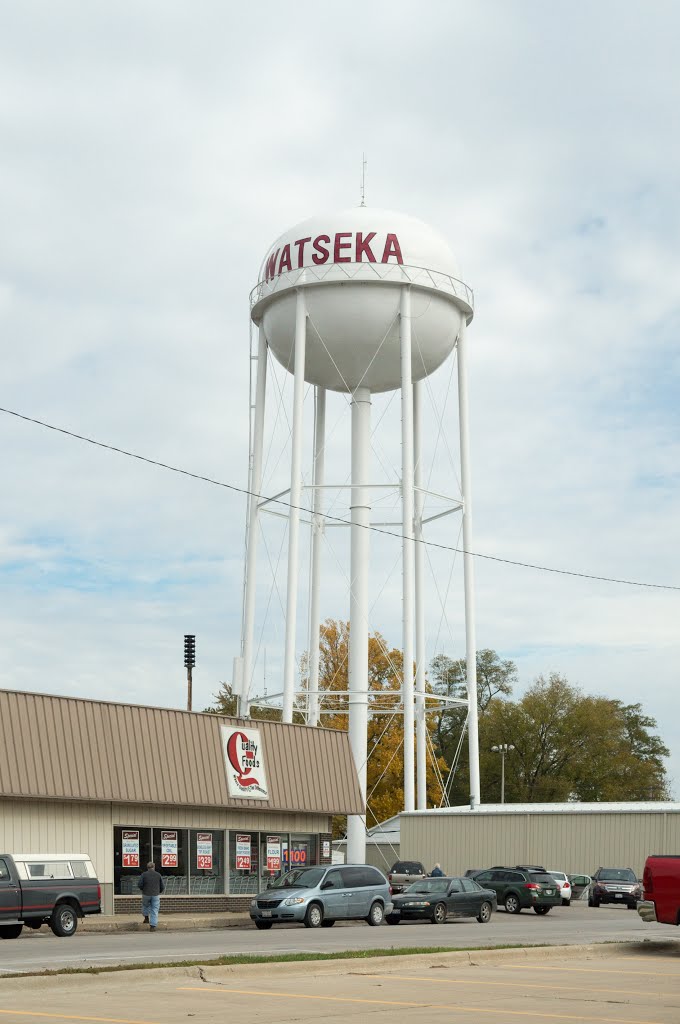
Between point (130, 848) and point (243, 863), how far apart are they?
390cm

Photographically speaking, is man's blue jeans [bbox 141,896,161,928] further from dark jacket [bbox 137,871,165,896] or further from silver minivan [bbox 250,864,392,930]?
silver minivan [bbox 250,864,392,930]

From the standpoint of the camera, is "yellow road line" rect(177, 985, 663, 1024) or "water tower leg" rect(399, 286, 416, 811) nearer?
"yellow road line" rect(177, 985, 663, 1024)

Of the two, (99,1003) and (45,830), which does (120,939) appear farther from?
(99,1003)

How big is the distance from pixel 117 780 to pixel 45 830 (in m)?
1.95

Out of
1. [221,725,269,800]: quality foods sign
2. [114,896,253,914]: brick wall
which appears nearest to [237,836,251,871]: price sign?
[114,896,253,914]: brick wall

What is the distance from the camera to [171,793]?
32156mm

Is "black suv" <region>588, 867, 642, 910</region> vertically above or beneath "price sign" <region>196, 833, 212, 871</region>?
beneath

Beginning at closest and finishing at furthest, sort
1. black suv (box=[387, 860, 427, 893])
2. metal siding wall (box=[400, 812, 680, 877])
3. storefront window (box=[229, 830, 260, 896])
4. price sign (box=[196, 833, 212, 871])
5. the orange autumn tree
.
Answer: price sign (box=[196, 833, 212, 871]) < storefront window (box=[229, 830, 260, 896]) < black suv (box=[387, 860, 427, 893]) < metal siding wall (box=[400, 812, 680, 877]) < the orange autumn tree

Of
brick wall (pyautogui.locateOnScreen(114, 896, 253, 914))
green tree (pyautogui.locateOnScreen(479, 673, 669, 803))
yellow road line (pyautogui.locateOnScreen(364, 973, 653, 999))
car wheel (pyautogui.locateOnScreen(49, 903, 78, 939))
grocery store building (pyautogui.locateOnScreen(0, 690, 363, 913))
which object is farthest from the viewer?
green tree (pyautogui.locateOnScreen(479, 673, 669, 803))

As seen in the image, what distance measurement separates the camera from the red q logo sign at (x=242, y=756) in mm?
33969

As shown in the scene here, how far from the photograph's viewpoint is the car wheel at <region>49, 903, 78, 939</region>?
85.4ft

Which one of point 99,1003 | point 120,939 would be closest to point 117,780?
point 120,939

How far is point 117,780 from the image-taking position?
31.0m

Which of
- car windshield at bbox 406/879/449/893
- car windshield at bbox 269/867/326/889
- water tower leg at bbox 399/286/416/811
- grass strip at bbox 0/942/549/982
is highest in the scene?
water tower leg at bbox 399/286/416/811
